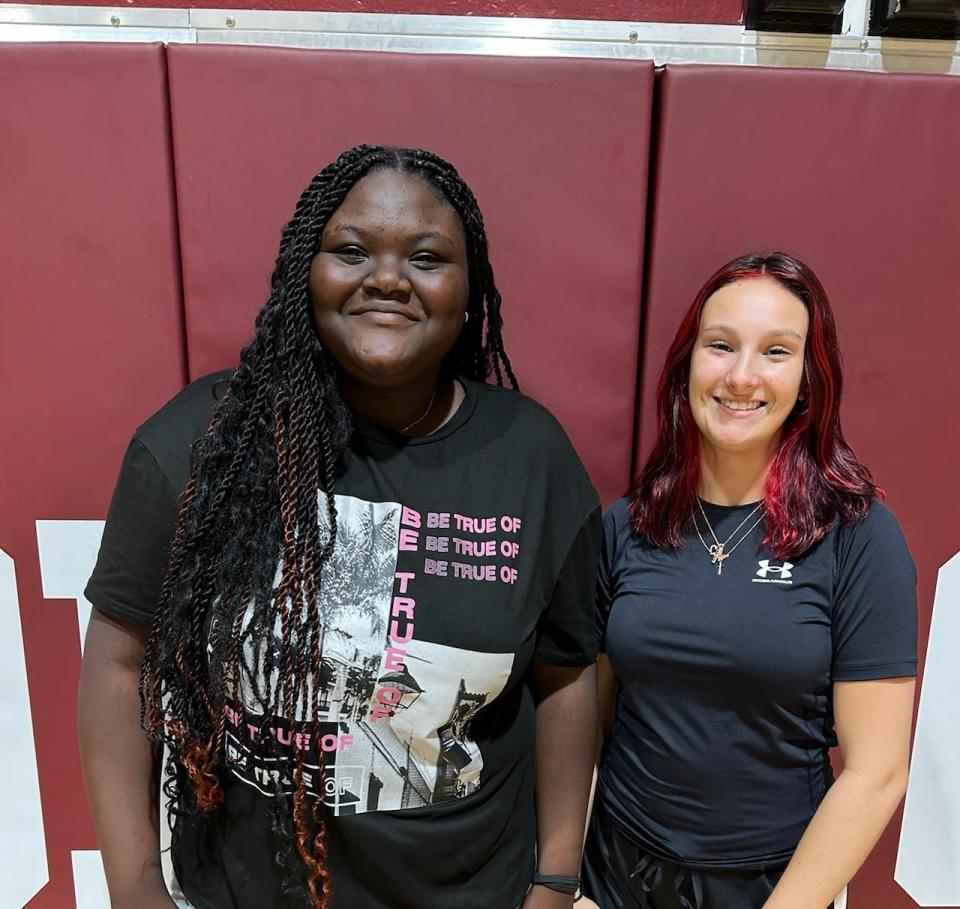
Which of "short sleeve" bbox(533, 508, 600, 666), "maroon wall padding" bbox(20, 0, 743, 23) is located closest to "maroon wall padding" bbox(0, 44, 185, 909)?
"maroon wall padding" bbox(20, 0, 743, 23)

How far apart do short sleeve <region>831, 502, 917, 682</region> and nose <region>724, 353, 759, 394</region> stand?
208mm

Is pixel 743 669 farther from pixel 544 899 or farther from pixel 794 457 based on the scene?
pixel 544 899

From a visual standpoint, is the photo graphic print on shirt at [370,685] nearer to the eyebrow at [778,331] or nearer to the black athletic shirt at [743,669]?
the black athletic shirt at [743,669]

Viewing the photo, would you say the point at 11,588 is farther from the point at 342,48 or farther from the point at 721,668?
the point at 721,668

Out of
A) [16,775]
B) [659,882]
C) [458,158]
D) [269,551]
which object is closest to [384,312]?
[269,551]

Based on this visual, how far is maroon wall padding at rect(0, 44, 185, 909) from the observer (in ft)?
3.60

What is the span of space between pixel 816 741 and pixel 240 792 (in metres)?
0.69

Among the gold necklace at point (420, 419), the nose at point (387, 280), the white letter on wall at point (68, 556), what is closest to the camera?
the nose at point (387, 280)

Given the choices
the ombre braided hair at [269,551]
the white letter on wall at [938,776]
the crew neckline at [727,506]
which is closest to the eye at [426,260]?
Answer: the ombre braided hair at [269,551]

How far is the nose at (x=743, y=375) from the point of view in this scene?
0.97 m

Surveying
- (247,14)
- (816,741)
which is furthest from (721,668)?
(247,14)

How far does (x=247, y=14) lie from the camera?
1126mm

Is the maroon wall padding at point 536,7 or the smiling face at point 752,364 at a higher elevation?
the maroon wall padding at point 536,7

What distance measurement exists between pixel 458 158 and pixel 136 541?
0.67m
